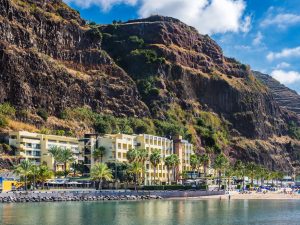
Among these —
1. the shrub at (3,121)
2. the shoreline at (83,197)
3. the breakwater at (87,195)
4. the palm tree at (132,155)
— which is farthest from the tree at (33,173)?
the shrub at (3,121)

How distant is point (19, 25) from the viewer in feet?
593

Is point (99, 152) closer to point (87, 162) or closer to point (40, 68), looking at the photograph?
point (87, 162)

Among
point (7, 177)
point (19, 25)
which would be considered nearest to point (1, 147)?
point (7, 177)

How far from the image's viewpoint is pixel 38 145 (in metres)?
154

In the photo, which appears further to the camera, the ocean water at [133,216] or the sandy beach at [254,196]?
the sandy beach at [254,196]

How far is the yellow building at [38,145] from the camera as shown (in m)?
150

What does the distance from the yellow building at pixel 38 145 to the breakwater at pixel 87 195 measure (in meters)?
35.4

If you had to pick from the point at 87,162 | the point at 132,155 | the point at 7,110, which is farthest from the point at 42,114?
the point at 132,155

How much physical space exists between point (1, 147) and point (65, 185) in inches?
1042

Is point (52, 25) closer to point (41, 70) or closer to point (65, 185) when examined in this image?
point (41, 70)

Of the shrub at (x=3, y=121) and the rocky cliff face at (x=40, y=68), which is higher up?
the rocky cliff face at (x=40, y=68)

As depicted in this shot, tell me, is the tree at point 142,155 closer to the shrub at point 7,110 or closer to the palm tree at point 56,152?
the palm tree at point 56,152

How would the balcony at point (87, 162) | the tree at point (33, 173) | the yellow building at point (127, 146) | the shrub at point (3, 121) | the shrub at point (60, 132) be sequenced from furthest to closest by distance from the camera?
the shrub at point (60, 132), the balcony at point (87, 162), the shrub at point (3, 121), the yellow building at point (127, 146), the tree at point (33, 173)

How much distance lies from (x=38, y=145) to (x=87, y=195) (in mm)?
40968
